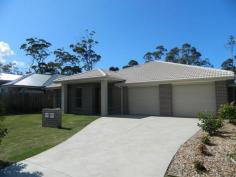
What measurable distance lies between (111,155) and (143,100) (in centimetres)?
1085

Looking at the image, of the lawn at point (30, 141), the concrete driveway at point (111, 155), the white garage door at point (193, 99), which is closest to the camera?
the concrete driveway at point (111, 155)

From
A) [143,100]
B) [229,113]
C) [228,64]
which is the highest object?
[228,64]

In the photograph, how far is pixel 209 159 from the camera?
6621 millimetres

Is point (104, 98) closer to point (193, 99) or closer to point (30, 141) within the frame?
point (193, 99)

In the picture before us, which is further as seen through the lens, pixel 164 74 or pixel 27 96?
pixel 27 96

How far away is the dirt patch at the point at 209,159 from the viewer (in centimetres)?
582

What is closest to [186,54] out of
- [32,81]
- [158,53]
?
[158,53]

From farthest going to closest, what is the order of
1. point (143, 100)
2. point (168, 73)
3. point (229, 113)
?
point (143, 100), point (168, 73), point (229, 113)

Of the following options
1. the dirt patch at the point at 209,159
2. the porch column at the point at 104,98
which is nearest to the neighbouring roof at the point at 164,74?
the porch column at the point at 104,98

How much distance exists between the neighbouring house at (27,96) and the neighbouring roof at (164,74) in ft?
23.0

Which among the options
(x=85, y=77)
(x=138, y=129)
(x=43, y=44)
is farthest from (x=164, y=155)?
(x=43, y=44)

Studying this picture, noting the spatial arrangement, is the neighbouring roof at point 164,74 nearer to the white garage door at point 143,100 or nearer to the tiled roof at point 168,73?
the tiled roof at point 168,73

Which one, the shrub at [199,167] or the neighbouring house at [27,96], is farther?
the neighbouring house at [27,96]

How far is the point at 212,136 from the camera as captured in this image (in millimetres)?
9273
